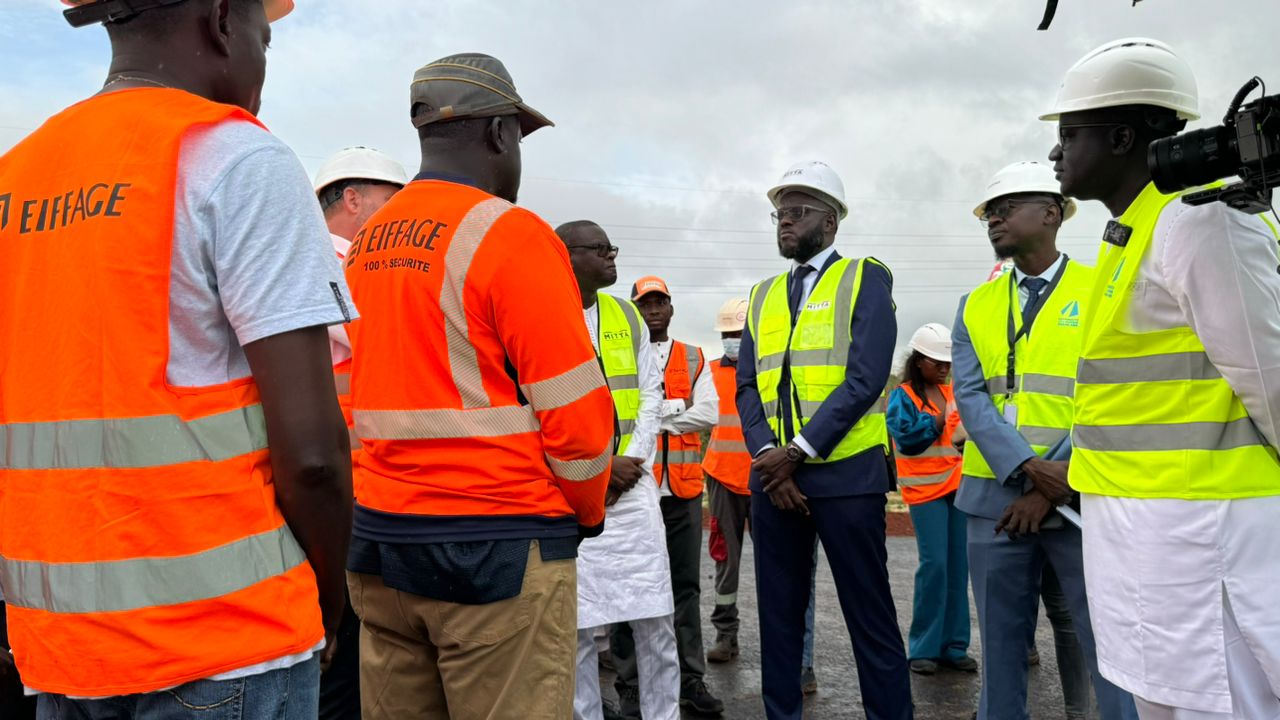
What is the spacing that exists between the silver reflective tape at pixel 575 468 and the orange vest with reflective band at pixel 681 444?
323 centimetres

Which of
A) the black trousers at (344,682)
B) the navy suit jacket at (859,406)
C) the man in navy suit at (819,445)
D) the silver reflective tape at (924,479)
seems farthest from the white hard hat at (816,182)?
the black trousers at (344,682)

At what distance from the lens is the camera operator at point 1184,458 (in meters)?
2.44

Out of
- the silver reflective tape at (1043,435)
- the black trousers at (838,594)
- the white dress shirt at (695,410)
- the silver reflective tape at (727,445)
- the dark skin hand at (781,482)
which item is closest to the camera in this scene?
the silver reflective tape at (1043,435)

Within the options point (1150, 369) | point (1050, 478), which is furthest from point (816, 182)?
point (1150, 369)

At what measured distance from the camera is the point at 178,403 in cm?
160

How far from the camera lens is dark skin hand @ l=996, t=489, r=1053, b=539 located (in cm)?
413

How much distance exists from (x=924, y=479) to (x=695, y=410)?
173 centimetres

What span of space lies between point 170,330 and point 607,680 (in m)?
5.44

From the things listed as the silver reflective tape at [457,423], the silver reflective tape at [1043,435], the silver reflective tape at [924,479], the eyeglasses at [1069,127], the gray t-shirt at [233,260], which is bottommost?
the silver reflective tape at [924,479]

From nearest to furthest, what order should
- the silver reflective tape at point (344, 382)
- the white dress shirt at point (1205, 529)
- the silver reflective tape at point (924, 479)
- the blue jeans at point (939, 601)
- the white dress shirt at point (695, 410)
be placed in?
1. the white dress shirt at point (1205, 529)
2. the silver reflective tape at point (344, 382)
3. the blue jeans at point (939, 601)
4. the white dress shirt at point (695, 410)
5. the silver reflective tape at point (924, 479)

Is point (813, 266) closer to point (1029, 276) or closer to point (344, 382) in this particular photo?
point (1029, 276)

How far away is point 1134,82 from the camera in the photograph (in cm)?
301

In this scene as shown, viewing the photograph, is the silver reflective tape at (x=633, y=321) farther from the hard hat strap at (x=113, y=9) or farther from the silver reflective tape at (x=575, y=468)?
the hard hat strap at (x=113, y=9)

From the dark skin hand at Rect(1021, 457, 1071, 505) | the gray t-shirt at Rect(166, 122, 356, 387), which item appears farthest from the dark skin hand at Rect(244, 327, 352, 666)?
the dark skin hand at Rect(1021, 457, 1071, 505)
